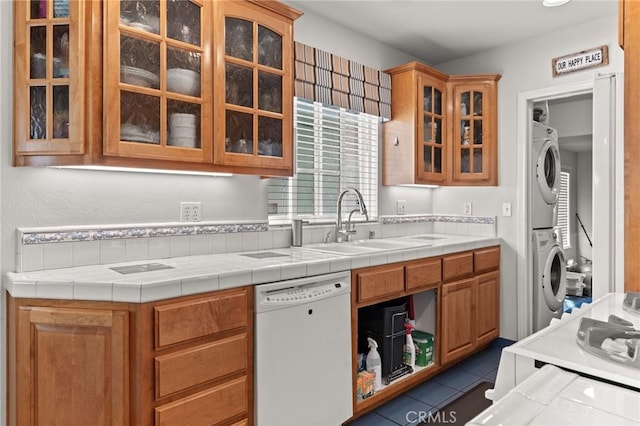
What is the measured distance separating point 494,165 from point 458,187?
386 millimetres

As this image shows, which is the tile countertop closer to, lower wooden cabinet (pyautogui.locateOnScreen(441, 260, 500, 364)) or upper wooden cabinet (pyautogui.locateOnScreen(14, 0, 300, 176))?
upper wooden cabinet (pyautogui.locateOnScreen(14, 0, 300, 176))

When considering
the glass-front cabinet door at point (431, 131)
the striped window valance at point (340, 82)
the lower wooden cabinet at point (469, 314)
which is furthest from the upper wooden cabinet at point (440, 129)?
the lower wooden cabinet at point (469, 314)

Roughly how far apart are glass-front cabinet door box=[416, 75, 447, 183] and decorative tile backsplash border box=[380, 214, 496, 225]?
424mm

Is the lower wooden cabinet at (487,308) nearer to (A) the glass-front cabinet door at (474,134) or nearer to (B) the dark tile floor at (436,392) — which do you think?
(B) the dark tile floor at (436,392)

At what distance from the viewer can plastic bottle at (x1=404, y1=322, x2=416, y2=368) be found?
109 inches

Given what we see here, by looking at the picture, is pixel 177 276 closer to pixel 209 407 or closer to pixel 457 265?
pixel 209 407

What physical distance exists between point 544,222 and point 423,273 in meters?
1.68

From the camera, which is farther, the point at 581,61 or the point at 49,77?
the point at 581,61

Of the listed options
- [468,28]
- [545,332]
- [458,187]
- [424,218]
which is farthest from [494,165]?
[545,332]

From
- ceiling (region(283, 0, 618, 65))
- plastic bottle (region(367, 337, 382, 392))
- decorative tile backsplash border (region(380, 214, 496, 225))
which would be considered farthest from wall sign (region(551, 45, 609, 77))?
plastic bottle (region(367, 337, 382, 392))

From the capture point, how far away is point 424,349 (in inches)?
112

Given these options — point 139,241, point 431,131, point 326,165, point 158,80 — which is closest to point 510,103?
point 431,131

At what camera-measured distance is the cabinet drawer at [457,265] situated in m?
2.90

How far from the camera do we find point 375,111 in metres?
3.22
